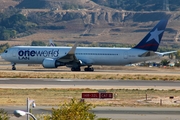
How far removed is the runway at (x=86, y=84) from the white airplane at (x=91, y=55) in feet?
51.5

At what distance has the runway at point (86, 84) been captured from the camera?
60812mm

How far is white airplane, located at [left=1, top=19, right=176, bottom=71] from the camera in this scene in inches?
3332

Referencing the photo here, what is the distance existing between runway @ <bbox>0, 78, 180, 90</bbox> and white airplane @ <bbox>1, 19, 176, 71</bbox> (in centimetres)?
1570

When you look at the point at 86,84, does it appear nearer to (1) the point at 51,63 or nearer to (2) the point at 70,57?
(2) the point at 70,57

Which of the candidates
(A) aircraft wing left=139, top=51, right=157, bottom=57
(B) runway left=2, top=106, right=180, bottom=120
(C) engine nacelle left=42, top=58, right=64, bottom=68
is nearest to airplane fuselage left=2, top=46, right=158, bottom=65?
(A) aircraft wing left=139, top=51, right=157, bottom=57

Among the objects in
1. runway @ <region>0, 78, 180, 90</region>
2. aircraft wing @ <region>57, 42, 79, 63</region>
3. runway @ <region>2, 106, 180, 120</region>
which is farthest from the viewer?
aircraft wing @ <region>57, 42, 79, 63</region>

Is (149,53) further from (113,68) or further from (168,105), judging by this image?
(168,105)

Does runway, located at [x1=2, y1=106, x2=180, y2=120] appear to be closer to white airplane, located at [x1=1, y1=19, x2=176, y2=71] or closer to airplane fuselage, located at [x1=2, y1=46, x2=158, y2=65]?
white airplane, located at [x1=1, y1=19, x2=176, y2=71]

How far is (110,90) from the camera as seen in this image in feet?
187

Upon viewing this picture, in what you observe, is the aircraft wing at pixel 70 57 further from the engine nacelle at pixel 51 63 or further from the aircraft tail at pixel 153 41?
the aircraft tail at pixel 153 41

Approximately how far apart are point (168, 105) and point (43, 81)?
864 inches

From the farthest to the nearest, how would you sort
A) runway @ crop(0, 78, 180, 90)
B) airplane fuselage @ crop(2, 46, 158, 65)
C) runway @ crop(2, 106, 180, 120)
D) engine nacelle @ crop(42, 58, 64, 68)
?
airplane fuselage @ crop(2, 46, 158, 65) → engine nacelle @ crop(42, 58, 64, 68) → runway @ crop(0, 78, 180, 90) → runway @ crop(2, 106, 180, 120)

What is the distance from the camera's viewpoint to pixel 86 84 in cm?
6344

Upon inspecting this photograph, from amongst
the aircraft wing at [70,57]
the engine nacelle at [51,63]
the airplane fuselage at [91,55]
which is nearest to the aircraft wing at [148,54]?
the airplane fuselage at [91,55]
